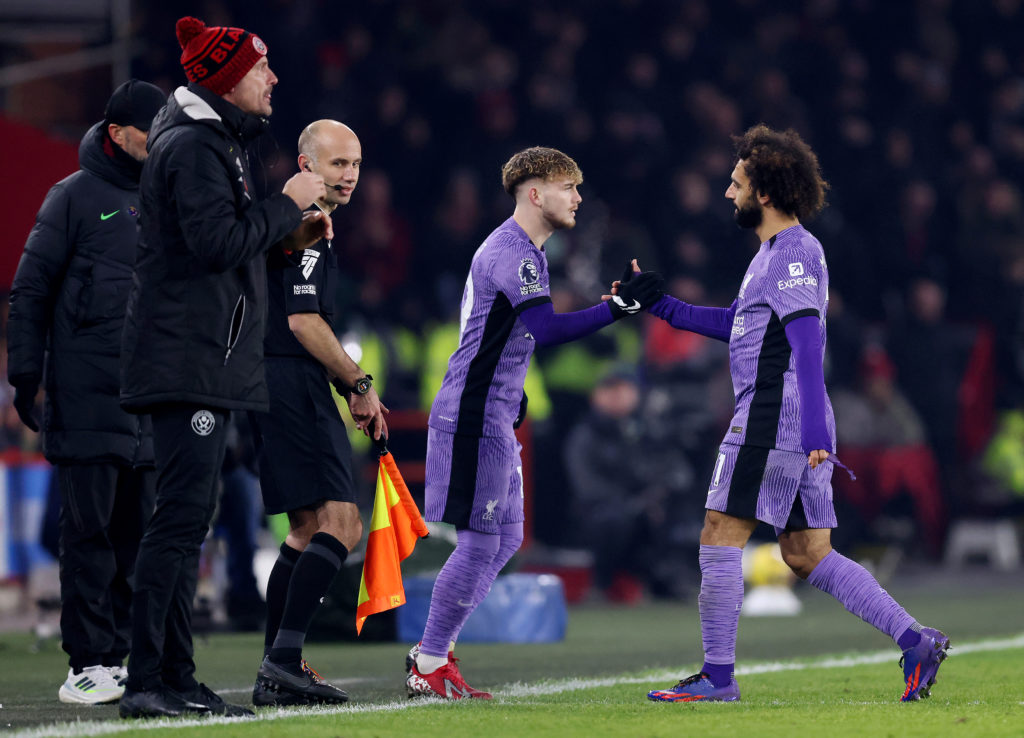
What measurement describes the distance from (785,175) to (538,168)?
887 mm

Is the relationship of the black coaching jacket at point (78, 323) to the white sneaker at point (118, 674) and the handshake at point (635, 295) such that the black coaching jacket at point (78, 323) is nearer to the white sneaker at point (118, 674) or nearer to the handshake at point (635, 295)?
the white sneaker at point (118, 674)

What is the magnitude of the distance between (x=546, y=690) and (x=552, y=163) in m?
1.97

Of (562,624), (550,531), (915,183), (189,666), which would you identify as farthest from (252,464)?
(915,183)

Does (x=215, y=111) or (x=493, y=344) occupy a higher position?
(x=215, y=111)

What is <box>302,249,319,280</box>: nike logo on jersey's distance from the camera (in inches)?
203

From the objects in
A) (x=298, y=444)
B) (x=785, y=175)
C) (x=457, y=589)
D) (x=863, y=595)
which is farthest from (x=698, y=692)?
(x=785, y=175)

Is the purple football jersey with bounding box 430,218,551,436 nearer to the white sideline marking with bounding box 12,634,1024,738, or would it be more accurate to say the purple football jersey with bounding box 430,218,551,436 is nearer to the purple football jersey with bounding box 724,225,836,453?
the purple football jersey with bounding box 724,225,836,453

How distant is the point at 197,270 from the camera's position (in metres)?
4.41

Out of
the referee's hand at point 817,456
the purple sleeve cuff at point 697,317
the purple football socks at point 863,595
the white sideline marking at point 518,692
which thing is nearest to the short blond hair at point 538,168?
the purple sleeve cuff at point 697,317

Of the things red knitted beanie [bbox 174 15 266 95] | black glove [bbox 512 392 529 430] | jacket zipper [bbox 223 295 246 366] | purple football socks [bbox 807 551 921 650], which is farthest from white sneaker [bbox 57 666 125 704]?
purple football socks [bbox 807 551 921 650]

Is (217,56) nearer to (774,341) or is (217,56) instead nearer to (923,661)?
(774,341)

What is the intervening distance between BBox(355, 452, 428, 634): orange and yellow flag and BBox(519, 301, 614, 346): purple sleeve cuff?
0.70m

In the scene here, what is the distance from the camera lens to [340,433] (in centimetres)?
519

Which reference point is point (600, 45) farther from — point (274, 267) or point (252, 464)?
point (274, 267)
